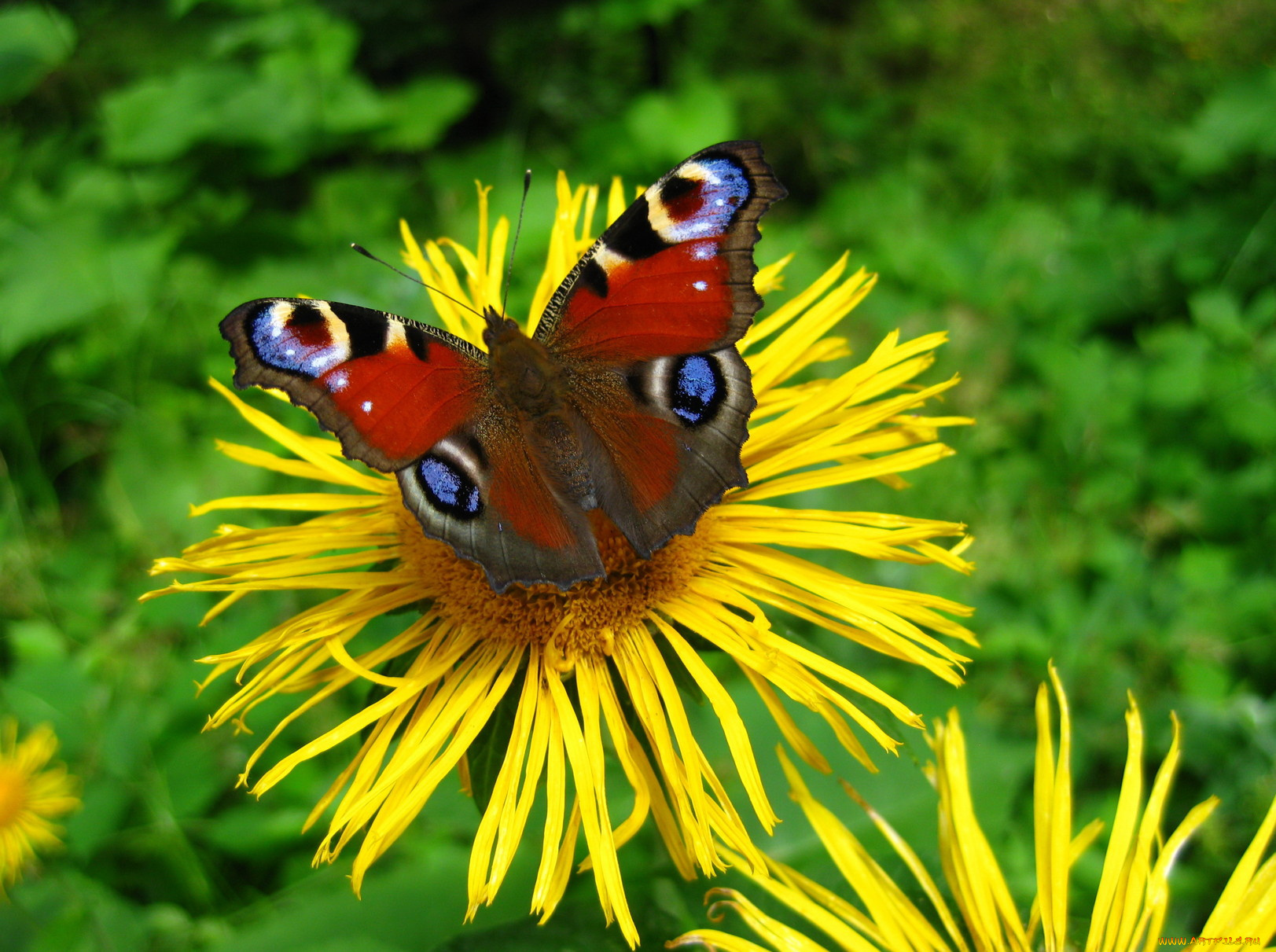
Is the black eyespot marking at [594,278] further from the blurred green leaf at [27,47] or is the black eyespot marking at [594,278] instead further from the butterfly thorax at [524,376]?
the blurred green leaf at [27,47]

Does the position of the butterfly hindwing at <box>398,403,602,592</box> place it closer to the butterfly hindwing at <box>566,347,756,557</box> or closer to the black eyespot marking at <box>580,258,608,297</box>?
the butterfly hindwing at <box>566,347,756,557</box>

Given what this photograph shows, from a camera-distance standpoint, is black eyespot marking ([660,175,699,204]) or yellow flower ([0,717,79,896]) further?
yellow flower ([0,717,79,896])

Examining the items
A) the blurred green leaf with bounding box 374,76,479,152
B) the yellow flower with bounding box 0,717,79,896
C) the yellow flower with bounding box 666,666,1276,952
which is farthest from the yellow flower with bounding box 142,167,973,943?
the blurred green leaf with bounding box 374,76,479,152

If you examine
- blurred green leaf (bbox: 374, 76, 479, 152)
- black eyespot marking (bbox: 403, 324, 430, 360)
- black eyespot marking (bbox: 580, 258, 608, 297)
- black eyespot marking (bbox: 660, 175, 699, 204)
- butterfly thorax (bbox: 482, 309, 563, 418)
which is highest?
blurred green leaf (bbox: 374, 76, 479, 152)

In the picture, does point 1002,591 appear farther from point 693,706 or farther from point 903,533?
point 903,533

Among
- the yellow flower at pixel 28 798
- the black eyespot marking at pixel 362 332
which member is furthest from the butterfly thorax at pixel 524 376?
the yellow flower at pixel 28 798

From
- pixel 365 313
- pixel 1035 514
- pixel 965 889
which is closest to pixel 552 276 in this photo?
pixel 365 313
